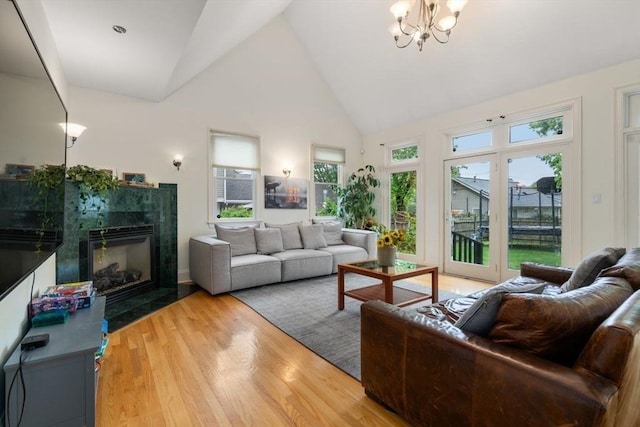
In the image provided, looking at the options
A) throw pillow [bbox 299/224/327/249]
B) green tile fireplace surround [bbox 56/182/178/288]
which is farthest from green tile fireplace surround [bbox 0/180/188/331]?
throw pillow [bbox 299/224/327/249]

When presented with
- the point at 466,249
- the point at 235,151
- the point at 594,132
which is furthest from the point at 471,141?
the point at 235,151

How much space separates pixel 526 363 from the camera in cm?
109

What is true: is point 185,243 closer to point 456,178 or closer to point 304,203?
point 304,203

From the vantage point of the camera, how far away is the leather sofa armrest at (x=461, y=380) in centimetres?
98

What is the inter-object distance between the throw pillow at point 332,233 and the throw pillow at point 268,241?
0.98 meters

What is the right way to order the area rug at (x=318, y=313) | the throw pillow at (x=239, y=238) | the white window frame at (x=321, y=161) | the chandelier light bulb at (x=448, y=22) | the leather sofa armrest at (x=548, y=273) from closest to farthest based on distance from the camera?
the area rug at (x=318, y=313)
the leather sofa armrest at (x=548, y=273)
the chandelier light bulb at (x=448, y=22)
the throw pillow at (x=239, y=238)
the white window frame at (x=321, y=161)

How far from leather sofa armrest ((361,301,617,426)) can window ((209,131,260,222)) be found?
12.2 feet

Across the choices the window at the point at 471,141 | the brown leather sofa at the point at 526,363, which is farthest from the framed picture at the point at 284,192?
the brown leather sofa at the point at 526,363

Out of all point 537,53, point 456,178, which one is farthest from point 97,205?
point 537,53

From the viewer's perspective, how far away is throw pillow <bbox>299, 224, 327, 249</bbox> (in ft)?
16.3

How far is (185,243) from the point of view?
14.8ft

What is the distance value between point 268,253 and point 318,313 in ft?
5.43

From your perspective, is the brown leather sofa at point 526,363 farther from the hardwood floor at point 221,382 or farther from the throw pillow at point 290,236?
the throw pillow at point 290,236

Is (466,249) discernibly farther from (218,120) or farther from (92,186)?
(92,186)
